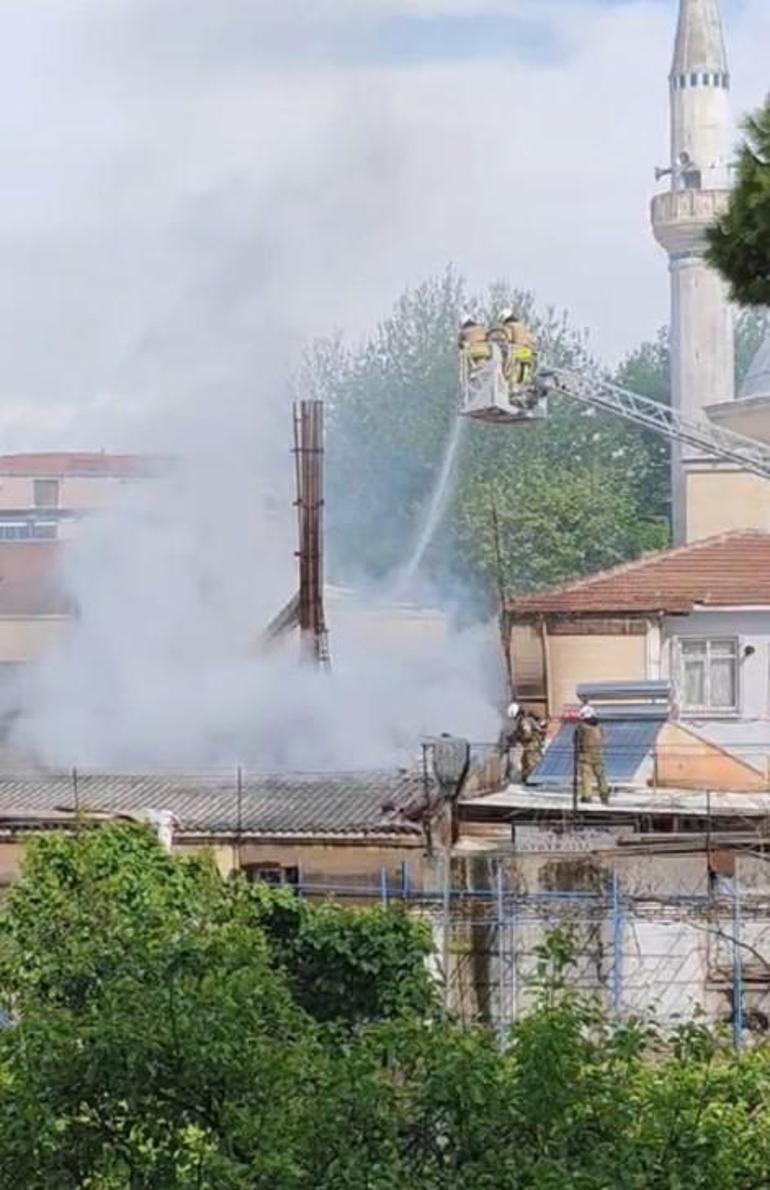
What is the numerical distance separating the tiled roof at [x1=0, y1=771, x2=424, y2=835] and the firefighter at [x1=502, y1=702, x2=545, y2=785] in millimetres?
1311

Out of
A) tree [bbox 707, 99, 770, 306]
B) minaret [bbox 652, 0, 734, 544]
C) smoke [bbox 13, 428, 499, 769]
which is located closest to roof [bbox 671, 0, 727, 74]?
minaret [bbox 652, 0, 734, 544]

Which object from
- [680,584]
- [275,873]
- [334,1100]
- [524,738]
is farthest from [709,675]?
[334,1100]

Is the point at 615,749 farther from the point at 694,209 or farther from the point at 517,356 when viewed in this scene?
the point at 694,209

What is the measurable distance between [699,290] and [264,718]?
17.7 metres

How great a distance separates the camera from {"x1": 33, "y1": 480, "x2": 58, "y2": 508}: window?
168 feet

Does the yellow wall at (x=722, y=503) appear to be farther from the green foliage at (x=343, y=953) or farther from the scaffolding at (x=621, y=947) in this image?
the green foliage at (x=343, y=953)

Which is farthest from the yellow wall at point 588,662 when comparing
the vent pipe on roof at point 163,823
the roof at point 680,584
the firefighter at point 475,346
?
the vent pipe on roof at point 163,823

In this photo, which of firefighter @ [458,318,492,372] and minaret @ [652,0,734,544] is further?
minaret @ [652,0,734,544]

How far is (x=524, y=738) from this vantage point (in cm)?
2244

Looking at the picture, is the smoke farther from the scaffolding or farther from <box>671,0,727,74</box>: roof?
<box>671,0,727,74</box>: roof

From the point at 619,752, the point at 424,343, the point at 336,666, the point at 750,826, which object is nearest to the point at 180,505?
the point at 336,666

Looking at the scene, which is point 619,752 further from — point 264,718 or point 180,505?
point 180,505

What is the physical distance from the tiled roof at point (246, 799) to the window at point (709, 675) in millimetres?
3249

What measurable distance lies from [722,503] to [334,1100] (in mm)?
22247
